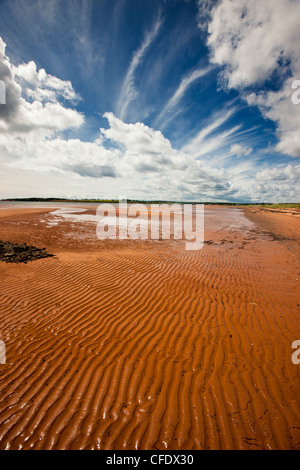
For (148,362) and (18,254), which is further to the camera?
(18,254)

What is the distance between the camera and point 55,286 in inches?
269

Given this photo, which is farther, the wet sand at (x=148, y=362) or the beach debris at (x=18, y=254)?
the beach debris at (x=18, y=254)

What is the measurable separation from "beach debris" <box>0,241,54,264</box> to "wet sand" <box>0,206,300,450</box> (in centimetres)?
152

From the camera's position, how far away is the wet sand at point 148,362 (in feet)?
8.56

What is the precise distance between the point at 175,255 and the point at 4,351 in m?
9.00

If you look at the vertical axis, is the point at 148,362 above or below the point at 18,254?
below

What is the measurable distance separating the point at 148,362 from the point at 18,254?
31.8ft

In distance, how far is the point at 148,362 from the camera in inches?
146

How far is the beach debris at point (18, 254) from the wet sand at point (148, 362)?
4.97 feet

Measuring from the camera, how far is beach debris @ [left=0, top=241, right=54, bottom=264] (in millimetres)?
9289

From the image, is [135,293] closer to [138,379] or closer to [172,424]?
[138,379]
